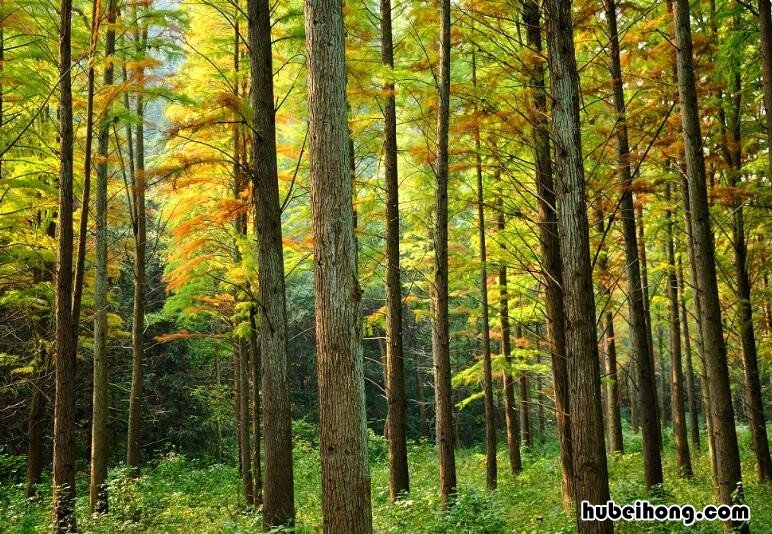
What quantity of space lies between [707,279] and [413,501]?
488 centimetres

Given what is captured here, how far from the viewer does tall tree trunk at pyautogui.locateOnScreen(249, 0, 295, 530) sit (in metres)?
6.52

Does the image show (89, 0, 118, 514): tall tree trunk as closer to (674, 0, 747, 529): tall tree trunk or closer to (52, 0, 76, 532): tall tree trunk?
(52, 0, 76, 532): tall tree trunk

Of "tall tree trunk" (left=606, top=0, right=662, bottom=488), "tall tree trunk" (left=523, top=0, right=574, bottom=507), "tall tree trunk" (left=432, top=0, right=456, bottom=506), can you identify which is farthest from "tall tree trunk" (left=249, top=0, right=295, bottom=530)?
"tall tree trunk" (left=606, top=0, right=662, bottom=488)

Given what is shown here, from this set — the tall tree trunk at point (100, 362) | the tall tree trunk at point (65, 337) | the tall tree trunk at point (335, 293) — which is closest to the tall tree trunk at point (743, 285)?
the tall tree trunk at point (335, 293)

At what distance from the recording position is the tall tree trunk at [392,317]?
944 cm

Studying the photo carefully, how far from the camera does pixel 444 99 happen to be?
24.4ft

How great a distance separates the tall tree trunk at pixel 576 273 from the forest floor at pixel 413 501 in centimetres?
235

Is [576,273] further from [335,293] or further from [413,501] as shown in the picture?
[413,501]

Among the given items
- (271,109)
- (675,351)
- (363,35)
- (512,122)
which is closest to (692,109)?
(512,122)

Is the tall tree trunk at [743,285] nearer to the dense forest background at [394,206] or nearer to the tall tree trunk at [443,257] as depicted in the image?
the dense forest background at [394,206]

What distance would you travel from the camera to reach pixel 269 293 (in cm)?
672

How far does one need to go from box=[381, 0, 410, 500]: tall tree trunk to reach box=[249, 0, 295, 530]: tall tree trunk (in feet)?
9.59

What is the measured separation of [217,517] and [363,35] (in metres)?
10.7

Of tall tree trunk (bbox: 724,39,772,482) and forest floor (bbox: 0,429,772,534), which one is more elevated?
tall tree trunk (bbox: 724,39,772,482)
